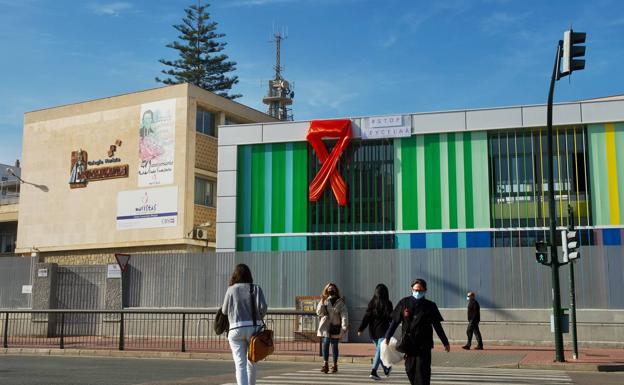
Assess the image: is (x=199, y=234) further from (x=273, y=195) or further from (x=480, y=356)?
(x=480, y=356)

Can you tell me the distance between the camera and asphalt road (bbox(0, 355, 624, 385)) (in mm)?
12789

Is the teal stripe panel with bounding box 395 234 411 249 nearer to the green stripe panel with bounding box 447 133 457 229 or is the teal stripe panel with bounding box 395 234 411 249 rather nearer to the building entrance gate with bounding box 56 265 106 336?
the green stripe panel with bounding box 447 133 457 229

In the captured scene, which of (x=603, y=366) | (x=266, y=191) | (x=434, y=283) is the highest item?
(x=266, y=191)

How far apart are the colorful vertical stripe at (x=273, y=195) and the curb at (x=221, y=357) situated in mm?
8116

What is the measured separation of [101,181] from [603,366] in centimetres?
2866

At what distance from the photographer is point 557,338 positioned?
55.9 feet

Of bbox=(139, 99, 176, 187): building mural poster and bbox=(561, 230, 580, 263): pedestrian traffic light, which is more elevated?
bbox=(139, 99, 176, 187): building mural poster

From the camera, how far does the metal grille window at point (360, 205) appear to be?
26.4m

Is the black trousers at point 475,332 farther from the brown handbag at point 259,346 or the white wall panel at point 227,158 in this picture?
the brown handbag at point 259,346

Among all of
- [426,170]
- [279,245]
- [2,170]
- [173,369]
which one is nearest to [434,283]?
[426,170]

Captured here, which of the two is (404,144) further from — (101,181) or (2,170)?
(2,170)

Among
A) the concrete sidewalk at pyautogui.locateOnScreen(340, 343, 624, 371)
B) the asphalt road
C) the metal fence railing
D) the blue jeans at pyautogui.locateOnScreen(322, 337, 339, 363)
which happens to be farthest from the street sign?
the blue jeans at pyautogui.locateOnScreen(322, 337, 339, 363)

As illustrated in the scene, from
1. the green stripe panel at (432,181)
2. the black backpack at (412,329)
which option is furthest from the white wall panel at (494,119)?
the black backpack at (412,329)

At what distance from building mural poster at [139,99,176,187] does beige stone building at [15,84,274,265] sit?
0.16ft
